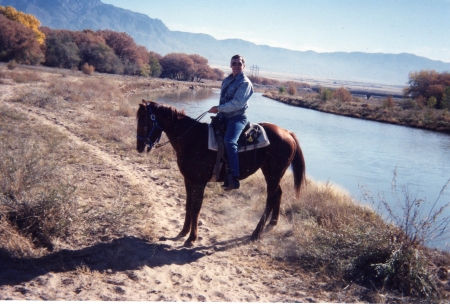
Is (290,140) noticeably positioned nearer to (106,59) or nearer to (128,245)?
(128,245)

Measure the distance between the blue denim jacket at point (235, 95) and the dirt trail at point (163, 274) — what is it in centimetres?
216

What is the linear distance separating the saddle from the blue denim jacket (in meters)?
0.26

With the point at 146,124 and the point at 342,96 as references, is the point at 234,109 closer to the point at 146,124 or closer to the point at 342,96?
the point at 146,124

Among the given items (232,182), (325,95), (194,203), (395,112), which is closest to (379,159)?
(232,182)

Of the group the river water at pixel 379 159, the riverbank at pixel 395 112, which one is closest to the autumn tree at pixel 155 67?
the riverbank at pixel 395 112

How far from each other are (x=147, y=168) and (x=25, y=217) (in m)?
4.35

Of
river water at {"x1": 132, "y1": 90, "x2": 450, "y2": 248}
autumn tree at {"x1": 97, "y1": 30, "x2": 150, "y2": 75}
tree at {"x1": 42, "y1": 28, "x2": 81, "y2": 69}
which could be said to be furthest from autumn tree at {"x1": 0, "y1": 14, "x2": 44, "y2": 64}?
river water at {"x1": 132, "y1": 90, "x2": 450, "y2": 248}

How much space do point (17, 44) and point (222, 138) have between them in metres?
40.4

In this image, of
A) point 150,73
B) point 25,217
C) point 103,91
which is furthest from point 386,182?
point 150,73

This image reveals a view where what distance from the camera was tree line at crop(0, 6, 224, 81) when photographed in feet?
108

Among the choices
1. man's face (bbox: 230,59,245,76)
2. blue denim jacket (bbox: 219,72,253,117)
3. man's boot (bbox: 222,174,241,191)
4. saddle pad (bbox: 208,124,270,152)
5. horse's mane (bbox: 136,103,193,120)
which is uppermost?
man's face (bbox: 230,59,245,76)

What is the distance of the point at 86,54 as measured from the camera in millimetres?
44281

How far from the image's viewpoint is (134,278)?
3.59 m

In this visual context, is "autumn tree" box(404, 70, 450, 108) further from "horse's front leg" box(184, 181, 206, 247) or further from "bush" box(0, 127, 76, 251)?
"bush" box(0, 127, 76, 251)
